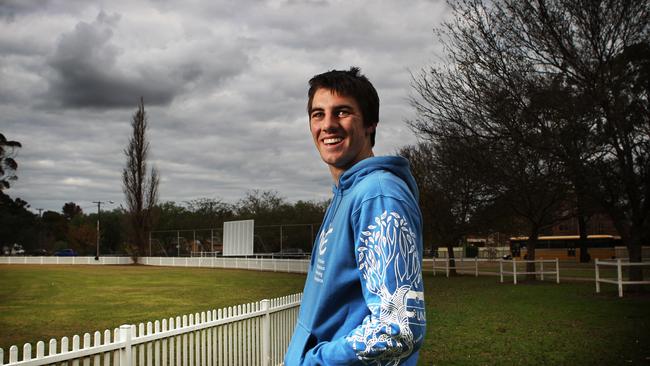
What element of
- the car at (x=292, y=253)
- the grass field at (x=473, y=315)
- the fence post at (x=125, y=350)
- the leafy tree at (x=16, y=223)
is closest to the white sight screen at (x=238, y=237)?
the car at (x=292, y=253)

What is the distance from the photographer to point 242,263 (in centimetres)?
4050

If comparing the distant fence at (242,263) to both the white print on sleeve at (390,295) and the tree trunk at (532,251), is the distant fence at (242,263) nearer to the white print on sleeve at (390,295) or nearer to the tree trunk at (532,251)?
the tree trunk at (532,251)

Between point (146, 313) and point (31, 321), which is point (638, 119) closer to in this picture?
point (146, 313)

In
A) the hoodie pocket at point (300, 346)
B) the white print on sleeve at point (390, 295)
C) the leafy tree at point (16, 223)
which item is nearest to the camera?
the white print on sleeve at point (390, 295)

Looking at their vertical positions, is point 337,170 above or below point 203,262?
above

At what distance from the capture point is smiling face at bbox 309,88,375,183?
1.76m

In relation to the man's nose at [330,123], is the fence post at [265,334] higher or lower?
lower

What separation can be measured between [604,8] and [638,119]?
3.56 meters

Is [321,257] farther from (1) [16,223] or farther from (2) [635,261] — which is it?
(1) [16,223]

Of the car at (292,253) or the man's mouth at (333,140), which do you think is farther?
the car at (292,253)

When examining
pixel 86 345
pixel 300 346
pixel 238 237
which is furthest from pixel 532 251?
pixel 300 346

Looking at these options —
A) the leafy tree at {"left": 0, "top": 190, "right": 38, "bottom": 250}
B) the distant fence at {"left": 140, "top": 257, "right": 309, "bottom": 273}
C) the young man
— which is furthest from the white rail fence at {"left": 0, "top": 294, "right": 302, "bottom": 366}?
the leafy tree at {"left": 0, "top": 190, "right": 38, "bottom": 250}

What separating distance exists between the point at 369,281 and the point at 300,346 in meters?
0.36

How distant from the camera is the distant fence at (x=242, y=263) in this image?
34375 mm
